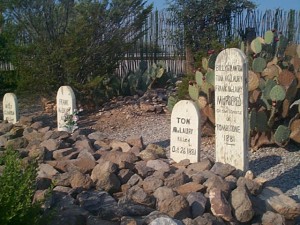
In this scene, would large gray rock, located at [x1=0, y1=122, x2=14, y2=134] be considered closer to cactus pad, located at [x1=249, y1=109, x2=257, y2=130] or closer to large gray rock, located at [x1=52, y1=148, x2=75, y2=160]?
large gray rock, located at [x1=52, y1=148, x2=75, y2=160]

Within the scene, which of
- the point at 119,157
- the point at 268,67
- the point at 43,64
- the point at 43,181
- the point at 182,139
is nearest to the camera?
the point at 43,181

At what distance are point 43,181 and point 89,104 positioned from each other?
7.86 metres

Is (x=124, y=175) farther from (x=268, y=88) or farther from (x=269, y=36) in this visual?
(x=269, y=36)

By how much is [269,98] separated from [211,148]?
112 centimetres

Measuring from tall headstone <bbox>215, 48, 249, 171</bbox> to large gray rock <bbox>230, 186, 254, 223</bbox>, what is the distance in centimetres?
142

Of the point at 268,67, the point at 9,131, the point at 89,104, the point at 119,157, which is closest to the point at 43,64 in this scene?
the point at 89,104

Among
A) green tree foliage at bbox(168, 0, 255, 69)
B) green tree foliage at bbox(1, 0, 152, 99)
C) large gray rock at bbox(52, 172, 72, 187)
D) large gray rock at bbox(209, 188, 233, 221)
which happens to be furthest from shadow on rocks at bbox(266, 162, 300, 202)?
green tree foliage at bbox(168, 0, 255, 69)

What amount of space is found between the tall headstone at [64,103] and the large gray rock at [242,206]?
4896 millimetres

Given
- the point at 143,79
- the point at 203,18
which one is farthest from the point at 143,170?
the point at 203,18

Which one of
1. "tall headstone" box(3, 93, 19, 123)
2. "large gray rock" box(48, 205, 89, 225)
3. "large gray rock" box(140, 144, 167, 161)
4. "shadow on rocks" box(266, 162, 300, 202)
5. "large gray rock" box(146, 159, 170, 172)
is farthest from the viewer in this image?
"tall headstone" box(3, 93, 19, 123)

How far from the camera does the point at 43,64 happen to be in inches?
510

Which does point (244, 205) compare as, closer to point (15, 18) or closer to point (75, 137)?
point (75, 137)

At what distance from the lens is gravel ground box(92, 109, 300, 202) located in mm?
6652

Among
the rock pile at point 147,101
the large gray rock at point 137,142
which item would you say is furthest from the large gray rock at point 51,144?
the rock pile at point 147,101
